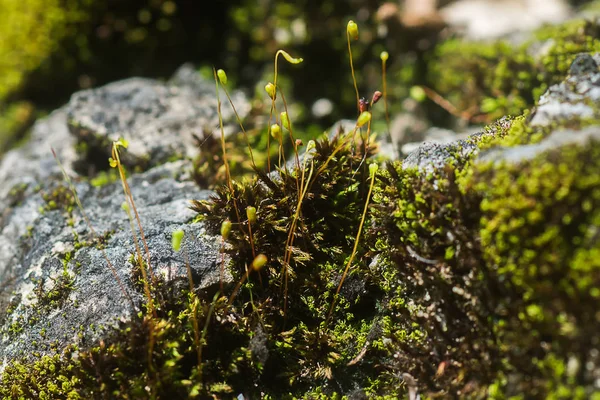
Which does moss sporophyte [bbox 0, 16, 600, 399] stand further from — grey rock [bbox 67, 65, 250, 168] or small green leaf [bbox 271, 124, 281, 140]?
grey rock [bbox 67, 65, 250, 168]

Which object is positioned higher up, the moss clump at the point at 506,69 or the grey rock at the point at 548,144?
the moss clump at the point at 506,69

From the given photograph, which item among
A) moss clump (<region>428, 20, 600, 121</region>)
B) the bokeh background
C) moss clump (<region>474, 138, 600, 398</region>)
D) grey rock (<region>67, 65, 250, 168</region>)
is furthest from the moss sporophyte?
the bokeh background

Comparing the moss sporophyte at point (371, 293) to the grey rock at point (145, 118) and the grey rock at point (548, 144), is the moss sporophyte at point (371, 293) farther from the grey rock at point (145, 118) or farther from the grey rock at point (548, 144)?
the grey rock at point (145, 118)

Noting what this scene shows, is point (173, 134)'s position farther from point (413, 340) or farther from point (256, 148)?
point (413, 340)

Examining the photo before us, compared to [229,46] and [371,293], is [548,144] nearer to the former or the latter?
[371,293]

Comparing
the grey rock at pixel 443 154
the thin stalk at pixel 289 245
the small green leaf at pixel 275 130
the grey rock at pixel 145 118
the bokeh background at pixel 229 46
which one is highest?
the bokeh background at pixel 229 46

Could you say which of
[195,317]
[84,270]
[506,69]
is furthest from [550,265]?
[506,69]

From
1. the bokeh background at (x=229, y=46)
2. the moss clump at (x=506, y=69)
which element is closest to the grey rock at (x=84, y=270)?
the bokeh background at (x=229, y=46)
